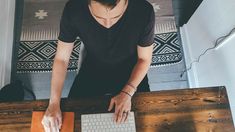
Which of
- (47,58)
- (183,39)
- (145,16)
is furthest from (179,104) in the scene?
(47,58)

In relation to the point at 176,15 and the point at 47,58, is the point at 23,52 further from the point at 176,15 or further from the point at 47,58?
the point at 176,15

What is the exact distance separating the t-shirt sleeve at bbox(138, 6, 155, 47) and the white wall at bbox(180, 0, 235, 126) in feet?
1.03

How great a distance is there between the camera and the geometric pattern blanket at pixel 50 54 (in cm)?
168

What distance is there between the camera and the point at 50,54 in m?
1.71

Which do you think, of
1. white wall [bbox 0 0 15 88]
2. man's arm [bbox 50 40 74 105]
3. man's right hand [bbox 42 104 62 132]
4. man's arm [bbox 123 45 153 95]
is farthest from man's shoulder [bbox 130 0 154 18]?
white wall [bbox 0 0 15 88]

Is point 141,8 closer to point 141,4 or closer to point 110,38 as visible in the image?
point 141,4

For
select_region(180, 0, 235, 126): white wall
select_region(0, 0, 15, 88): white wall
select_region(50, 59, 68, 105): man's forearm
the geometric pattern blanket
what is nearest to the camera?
select_region(50, 59, 68, 105): man's forearm

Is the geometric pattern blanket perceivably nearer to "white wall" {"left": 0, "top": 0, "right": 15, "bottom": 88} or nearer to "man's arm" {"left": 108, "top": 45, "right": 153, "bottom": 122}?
"white wall" {"left": 0, "top": 0, "right": 15, "bottom": 88}

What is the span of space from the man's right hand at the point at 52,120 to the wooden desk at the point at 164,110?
0.04m

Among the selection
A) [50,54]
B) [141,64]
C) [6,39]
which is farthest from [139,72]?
[6,39]

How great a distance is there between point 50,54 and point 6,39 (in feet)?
0.86

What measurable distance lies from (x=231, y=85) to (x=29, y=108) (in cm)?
80

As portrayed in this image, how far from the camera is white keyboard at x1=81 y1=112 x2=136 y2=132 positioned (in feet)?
2.90

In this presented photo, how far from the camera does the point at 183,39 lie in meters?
1.75
